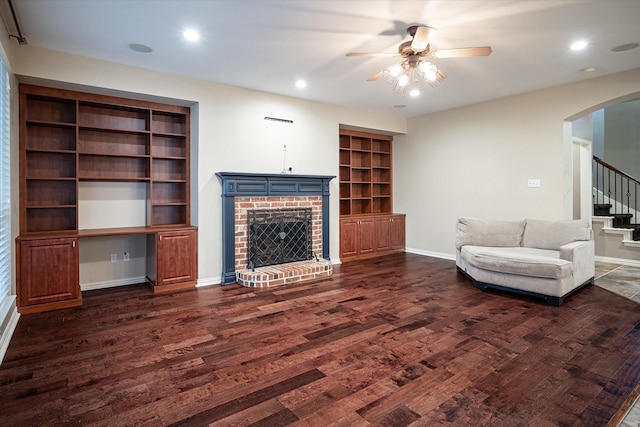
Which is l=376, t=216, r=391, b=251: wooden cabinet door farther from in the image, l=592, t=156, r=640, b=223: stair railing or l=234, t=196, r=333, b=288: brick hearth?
l=592, t=156, r=640, b=223: stair railing

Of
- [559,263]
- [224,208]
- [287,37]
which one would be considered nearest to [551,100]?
[559,263]

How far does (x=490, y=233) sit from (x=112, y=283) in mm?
5242

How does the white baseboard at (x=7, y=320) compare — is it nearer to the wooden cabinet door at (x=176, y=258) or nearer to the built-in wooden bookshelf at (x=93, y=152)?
the built-in wooden bookshelf at (x=93, y=152)

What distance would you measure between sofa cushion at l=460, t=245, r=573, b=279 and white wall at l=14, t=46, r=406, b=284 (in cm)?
238

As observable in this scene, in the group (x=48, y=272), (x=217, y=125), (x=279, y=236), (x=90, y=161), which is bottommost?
(x=48, y=272)

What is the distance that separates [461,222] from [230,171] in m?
3.45

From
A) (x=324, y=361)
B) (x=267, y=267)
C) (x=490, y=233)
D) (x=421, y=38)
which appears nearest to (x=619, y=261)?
(x=490, y=233)

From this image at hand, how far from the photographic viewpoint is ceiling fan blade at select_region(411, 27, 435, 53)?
3.00 metres

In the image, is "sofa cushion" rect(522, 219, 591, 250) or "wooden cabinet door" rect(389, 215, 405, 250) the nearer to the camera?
"sofa cushion" rect(522, 219, 591, 250)

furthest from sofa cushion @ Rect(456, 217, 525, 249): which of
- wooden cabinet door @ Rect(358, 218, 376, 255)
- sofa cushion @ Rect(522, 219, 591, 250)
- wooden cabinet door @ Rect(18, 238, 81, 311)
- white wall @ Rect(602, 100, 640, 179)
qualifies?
→ wooden cabinet door @ Rect(18, 238, 81, 311)

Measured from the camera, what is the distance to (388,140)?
738 centimetres

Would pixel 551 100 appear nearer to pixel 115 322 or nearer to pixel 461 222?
pixel 461 222

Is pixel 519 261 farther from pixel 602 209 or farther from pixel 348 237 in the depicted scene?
pixel 602 209

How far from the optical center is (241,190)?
16.0 ft
